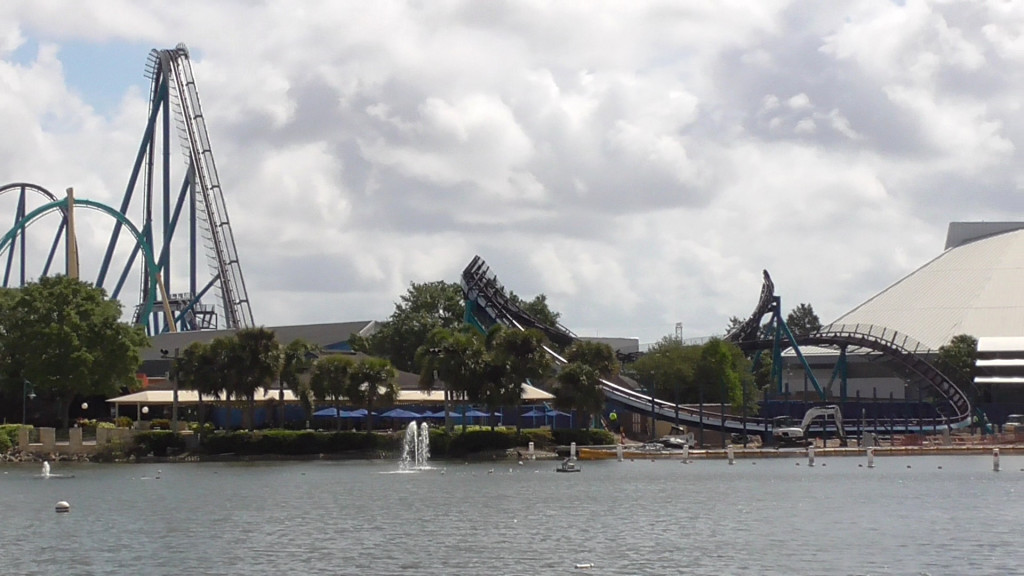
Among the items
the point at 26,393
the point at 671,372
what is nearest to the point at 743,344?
the point at 671,372

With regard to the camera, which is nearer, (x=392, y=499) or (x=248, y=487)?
(x=392, y=499)

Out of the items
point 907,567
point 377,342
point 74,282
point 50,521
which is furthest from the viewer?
point 377,342

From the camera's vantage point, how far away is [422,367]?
8969cm

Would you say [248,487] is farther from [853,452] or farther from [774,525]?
[853,452]

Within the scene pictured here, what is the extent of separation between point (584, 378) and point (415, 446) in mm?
10608

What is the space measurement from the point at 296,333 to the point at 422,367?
211 ft

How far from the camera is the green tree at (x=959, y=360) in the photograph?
13512 cm

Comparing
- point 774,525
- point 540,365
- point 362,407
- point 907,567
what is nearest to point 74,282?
point 362,407

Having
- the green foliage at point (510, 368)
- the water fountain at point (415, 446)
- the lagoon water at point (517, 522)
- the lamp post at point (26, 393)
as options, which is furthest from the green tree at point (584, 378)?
the lamp post at point (26, 393)

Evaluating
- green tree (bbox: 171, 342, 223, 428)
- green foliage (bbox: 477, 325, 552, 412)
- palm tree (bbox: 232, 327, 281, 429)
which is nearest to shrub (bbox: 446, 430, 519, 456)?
green foliage (bbox: 477, 325, 552, 412)

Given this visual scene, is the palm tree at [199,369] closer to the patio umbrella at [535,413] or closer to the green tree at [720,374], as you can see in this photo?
the patio umbrella at [535,413]

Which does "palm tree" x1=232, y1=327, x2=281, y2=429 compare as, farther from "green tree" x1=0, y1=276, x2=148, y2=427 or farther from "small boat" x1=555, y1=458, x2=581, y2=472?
"small boat" x1=555, y1=458, x2=581, y2=472

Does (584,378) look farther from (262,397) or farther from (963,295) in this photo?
(963,295)

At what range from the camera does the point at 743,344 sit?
12506 centimetres
